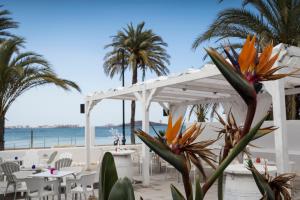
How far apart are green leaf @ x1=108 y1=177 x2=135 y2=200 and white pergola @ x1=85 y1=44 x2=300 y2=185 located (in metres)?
2.69

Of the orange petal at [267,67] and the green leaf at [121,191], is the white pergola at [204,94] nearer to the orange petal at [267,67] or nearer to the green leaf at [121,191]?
the orange petal at [267,67]

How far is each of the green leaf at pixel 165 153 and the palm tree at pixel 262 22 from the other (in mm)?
8026

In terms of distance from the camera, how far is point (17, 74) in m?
10.6

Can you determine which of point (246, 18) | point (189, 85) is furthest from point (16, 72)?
point (246, 18)

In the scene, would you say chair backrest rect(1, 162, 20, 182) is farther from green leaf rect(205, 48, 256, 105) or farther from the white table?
green leaf rect(205, 48, 256, 105)

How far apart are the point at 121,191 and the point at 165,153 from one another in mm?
180

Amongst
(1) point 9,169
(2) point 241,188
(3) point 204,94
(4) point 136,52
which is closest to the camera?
(2) point 241,188

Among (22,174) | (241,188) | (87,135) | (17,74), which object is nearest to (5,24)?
(17,74)

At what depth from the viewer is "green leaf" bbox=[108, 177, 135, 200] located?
90cm

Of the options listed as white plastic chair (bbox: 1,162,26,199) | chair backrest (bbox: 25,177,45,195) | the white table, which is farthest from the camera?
the white table

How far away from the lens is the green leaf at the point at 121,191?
90 centimetres

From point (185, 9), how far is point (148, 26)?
441cm

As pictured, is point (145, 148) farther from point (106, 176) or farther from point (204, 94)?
point (106, 176)

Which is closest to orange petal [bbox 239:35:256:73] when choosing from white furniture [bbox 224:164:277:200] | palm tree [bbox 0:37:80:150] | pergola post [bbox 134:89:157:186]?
white furniture [bbox 224:164:277:200]
